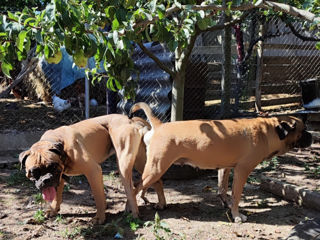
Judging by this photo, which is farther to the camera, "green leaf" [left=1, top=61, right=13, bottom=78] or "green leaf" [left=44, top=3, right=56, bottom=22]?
"green leaf" [left=1, top=61, right=13, bottom=78]

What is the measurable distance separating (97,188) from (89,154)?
15.4 inches

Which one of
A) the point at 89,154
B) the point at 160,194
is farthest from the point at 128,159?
the point at 160,194

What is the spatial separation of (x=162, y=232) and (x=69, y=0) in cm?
250

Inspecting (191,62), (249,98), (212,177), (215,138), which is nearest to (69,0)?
(215,138)

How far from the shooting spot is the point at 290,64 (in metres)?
10.9

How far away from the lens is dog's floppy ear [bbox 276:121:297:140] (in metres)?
4.45

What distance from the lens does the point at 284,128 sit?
14.6 ft

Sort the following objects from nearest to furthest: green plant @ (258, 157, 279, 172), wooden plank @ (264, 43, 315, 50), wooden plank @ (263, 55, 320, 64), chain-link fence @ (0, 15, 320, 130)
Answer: green plant @ (258, 157, 279, 172), chain-link fence @ (0, 15, 320, 130), wooden plank @ (264, 43, 315, 50), wooden plank @ (263, 55, 320, 64)

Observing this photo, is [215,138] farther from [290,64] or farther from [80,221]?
[290,64]

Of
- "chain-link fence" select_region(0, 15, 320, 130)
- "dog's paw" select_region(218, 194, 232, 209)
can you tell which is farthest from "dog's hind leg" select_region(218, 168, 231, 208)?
"chain-link fence" select_region(0, 15, 320, 130)

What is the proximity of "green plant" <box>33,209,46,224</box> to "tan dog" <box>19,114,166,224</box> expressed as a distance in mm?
98

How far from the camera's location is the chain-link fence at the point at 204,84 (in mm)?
7934

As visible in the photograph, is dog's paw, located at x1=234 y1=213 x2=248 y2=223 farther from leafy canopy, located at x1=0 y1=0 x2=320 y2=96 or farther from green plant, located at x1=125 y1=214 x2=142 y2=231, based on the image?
leafy canopy, located at x1=0 y1=0 x2=320 y2=96

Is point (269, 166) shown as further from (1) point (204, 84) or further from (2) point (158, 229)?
(2) point (158, 229)
